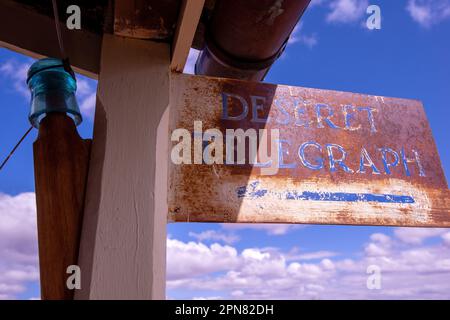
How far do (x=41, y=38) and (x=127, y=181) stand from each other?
25.8 inches

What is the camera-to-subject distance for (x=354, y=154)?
4.42ft

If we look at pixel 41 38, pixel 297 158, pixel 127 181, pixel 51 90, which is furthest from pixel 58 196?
pixel 297 158

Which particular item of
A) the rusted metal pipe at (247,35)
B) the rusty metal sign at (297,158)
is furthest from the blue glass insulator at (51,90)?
the rusted metal pipe at (247,35)

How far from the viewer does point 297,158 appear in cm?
128

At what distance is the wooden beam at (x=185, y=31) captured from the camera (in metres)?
1.11

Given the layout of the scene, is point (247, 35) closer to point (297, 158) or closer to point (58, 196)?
point (297, 158)

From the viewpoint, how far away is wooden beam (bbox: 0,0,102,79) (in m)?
A: 1.26

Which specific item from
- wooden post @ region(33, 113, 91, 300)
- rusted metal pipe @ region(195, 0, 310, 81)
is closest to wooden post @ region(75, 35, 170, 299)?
wooden post @ region(33, 113, 91, 300)

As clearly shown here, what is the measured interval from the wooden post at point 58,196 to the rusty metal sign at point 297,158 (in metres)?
0.26

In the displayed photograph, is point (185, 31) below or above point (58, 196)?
above

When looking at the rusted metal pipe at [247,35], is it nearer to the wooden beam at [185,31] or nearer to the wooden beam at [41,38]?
the wooden beam at [185,31]
